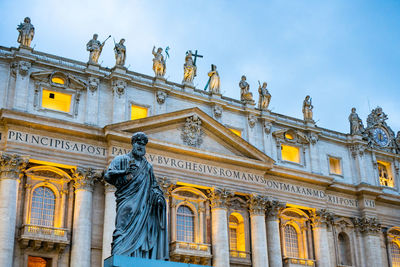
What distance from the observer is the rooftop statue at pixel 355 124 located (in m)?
40.7

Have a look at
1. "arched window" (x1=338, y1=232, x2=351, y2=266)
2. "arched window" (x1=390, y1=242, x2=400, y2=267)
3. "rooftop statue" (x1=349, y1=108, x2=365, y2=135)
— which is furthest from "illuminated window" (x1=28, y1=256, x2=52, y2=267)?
"arched window" (x1=390, y1=242, x2=400, y2=267)

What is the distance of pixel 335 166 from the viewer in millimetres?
39344

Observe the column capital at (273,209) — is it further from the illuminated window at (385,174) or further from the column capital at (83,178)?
the illuminated window at (385,174)

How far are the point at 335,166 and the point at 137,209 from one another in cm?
3083

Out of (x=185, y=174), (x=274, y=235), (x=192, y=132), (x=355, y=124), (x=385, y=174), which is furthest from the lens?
(x=385, y=174)

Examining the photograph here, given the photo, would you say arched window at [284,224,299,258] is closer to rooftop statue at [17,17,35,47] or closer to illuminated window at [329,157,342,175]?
illuminated window at [329,157,342,175]

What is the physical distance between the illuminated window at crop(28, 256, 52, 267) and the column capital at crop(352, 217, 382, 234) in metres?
20.0

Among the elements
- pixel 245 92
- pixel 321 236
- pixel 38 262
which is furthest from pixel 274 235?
pixel 38 262

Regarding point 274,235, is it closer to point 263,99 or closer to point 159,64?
point 263,99

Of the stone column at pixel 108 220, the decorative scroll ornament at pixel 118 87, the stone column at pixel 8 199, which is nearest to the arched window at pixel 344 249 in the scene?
the stone column at pixel 108 220

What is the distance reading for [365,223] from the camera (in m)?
37.4

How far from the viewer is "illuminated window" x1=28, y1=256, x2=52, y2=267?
90.4ft

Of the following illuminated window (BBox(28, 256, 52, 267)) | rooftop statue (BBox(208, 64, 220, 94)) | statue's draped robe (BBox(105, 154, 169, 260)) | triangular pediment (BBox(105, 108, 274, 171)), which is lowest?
statue's draped robe (BBox(105, 154, 169, 260))

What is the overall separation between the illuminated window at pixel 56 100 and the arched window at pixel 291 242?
15197 millimetres
